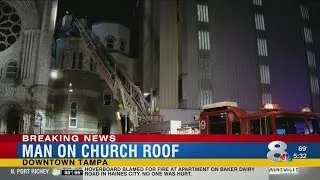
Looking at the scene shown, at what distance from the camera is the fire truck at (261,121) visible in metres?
7.81

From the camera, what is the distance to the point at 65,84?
28.5 meters

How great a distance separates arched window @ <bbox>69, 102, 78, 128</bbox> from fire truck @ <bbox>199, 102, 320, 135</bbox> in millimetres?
20792

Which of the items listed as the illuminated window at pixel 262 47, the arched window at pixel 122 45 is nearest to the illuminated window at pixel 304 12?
the illuminated window at pixel 262 47

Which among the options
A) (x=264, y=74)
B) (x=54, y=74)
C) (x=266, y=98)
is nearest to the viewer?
(x=266, y=98)

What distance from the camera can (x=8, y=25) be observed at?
29.1 m

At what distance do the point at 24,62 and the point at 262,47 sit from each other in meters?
19.9

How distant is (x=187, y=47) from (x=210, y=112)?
15.4 metres

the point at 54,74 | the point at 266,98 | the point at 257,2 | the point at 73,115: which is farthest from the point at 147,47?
the point at 266,98

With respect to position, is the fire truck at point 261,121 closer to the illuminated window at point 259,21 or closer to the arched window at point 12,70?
the illuminated window at point 259,21

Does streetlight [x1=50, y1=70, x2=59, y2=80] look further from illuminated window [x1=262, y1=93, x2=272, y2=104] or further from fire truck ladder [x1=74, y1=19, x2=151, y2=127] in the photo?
illuminated window [x1=262, y1=93, x2=272, y2=104]

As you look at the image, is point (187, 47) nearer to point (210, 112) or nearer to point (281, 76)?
point (281, 76)

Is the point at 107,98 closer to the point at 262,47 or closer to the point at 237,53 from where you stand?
the point at 237,53

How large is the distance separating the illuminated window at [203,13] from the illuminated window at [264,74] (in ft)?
19.3

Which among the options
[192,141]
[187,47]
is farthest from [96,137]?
[187,47]
